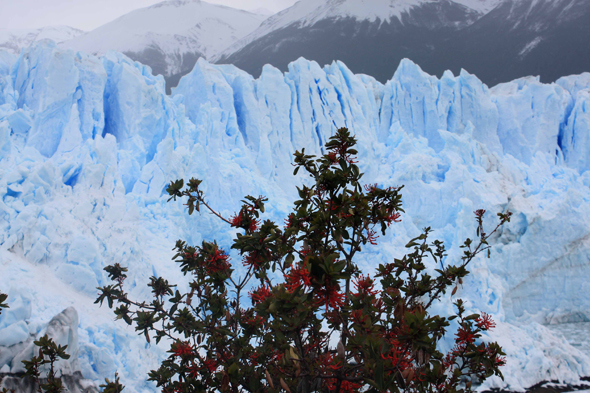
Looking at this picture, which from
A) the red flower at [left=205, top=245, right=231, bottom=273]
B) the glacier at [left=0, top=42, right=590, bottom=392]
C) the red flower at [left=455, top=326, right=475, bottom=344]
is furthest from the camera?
→ the glacier at [left=0, top=42, right=590, bottom=392]

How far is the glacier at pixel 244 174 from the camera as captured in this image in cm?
694

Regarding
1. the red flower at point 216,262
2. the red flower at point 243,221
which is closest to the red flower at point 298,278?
the red flower at point 243,221

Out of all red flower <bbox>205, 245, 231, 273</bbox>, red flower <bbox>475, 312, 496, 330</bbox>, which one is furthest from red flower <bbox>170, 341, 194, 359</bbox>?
red flower <bbox>475, 312, 496, 330</bbox>

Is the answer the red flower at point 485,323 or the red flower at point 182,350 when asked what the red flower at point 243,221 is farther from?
the red flower at point 485,323

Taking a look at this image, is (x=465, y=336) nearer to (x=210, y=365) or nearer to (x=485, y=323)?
(x=485, y=323)

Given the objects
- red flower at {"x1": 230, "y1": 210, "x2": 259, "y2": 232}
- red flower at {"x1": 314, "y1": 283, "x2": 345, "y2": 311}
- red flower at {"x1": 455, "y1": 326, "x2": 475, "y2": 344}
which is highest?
red flower at {"x1": 230, "y1": 210, "x2": 259, "y2": 232}

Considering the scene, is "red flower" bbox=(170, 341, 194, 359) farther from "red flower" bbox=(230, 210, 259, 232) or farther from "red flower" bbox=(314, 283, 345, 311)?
"red flower" bbox=(314, 283, 345, 311)

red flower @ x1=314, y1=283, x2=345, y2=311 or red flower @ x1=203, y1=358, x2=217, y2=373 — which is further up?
red flower @ x1=314, y1=283, x2=345, y2=311

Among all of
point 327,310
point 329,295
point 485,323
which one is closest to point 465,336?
point 485,323

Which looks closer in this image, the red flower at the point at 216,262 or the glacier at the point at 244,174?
the red flower at the point at 216,262

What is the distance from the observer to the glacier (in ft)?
22.8

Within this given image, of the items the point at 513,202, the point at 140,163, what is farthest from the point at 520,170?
the point at 140,163

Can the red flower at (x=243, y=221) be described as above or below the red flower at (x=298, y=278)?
above

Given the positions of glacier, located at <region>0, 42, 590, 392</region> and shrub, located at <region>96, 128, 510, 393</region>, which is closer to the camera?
shrub, located at <region>96, 128, 510, 393</region>
